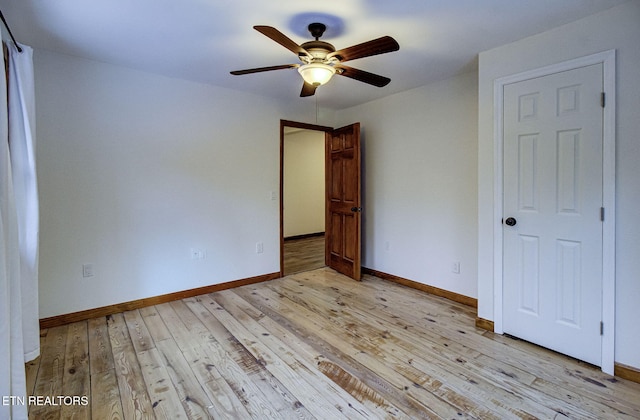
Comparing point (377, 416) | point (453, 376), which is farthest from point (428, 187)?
point (377, 416)

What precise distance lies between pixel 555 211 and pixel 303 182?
215 inches

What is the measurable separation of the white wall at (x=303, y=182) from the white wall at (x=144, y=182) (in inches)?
115

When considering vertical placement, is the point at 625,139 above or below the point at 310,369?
above

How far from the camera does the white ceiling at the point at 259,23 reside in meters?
1.96

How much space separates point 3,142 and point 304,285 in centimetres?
301

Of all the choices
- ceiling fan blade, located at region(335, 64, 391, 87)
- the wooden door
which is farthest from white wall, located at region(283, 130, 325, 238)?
ceiling fan blade, located at region(335, 64, 391, 87)

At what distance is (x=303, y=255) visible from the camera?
5543 millimetres

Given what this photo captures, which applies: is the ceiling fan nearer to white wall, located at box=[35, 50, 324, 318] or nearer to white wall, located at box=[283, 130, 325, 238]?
white wall, located at box=[35, 50, 324, 318]

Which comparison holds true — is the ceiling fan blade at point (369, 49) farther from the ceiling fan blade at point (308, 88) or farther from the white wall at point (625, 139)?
the white wall at point (625, 139)

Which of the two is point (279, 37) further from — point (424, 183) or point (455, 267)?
point (455, 267)

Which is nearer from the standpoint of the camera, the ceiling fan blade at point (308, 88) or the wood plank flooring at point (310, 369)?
Answer: the wood plank flooring at point (310, 369)

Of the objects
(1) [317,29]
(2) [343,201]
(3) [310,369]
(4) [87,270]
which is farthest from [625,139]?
(4) [87,270]

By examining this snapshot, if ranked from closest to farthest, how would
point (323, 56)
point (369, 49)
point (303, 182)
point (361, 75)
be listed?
point (369, 49) → point (323, 56) → point (361, 75) → point (303, 182)

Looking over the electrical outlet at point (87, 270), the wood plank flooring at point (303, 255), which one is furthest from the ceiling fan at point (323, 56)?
the wood plank flooring at point (303, 255)
